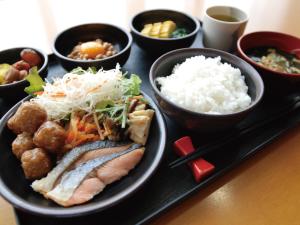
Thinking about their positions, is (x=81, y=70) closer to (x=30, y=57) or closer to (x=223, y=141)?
(x=30, y=57)

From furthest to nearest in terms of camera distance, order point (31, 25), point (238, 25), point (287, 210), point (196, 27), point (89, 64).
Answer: point (31, 25) < point (196, 27) < point (238, 25) < point (89, 64) < point (287, 210)

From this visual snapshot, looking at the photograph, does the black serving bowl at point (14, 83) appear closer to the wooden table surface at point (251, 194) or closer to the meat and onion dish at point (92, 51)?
the meat and onion dish at point (92, 51)

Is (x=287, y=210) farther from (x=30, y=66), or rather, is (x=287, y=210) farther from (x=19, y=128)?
(x=30, y=66)

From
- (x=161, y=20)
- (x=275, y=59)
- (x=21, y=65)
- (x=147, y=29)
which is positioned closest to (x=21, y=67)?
(x=21, y=65)

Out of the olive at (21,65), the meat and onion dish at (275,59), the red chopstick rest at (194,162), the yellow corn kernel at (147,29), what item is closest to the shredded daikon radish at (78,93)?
the olive at (21,65)

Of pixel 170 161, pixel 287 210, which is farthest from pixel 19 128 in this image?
pixel 287 210

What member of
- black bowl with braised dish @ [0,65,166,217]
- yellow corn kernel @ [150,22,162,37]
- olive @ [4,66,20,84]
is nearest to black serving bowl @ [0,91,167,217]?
black bowl with braised dish @ [0,65,166,217]
